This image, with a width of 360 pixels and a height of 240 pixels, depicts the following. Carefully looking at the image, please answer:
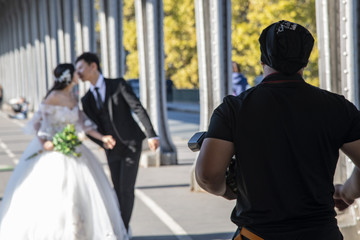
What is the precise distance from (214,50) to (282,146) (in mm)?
7897

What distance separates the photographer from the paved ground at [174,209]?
7.80 m

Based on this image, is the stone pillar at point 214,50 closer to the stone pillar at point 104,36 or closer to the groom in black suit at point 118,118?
the groom in black suit at point 118,118

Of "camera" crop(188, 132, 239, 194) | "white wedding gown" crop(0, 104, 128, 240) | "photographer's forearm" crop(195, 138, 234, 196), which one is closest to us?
"photographer's forearm" crop(195, 138, 234, 196)

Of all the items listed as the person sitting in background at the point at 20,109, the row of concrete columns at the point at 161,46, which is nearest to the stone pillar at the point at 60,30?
the row of concrete columns at the point at 161,46

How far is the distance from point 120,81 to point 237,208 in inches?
174

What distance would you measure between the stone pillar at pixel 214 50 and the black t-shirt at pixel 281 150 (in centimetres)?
754

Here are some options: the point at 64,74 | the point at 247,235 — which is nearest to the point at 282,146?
the point at 247,235

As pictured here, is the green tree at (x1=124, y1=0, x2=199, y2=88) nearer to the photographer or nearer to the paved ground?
the paved ground

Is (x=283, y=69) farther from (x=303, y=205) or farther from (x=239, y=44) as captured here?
(x=239, y=44)

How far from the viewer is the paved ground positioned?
307 inches

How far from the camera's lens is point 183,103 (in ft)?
163

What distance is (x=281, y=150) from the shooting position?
2.72 meters

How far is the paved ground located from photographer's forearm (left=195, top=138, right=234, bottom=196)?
15.7ft

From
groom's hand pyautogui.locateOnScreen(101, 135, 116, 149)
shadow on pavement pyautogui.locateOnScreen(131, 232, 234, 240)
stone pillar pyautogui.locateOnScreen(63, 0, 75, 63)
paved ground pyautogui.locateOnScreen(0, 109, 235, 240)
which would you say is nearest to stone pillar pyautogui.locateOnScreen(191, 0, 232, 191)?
paved ground pyautogui.locateOnScreen(0, 109, 235, 240)
